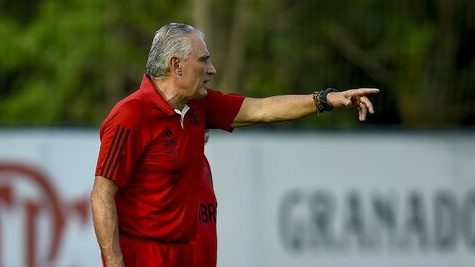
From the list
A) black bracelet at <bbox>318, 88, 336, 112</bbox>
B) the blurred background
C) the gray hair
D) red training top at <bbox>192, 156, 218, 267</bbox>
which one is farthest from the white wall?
the gray hair

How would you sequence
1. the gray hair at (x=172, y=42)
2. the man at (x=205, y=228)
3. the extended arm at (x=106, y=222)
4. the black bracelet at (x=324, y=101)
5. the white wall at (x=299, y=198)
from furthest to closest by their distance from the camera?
Answer: 1. the white wall at (x=299, y=198)
2. the man at (x=205, y=228)
3. the black bracelet at (x=324, y=101)
4. the gray hair at (x=172, y=42)
5. the extended arm at (x=106, y=222)

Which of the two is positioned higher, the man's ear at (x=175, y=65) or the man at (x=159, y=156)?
the man's ear at (x=175, y=65)

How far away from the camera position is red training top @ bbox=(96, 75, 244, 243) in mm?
6918

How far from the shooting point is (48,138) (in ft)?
42.3

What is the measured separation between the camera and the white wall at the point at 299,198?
42.0ft

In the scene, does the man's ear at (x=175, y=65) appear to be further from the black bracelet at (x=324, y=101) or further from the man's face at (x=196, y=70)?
the black bracelet at (x=324, y=101)

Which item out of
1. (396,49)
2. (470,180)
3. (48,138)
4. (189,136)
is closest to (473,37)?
(396,49)

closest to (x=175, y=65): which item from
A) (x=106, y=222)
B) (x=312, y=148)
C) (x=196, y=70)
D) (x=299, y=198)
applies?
(x=196, y=70)

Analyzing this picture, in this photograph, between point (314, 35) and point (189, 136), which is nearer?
point (189, 136)

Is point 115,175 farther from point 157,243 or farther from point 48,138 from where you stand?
point 48,138

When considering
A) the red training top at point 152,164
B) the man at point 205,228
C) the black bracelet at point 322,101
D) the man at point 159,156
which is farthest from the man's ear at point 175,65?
the black bracelet at point 322,101

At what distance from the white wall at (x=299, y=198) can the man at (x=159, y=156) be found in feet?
18.6

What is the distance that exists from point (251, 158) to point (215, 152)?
1.04 ft

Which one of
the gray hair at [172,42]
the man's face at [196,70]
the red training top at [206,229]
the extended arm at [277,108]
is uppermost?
the gray hair at [172,42]
